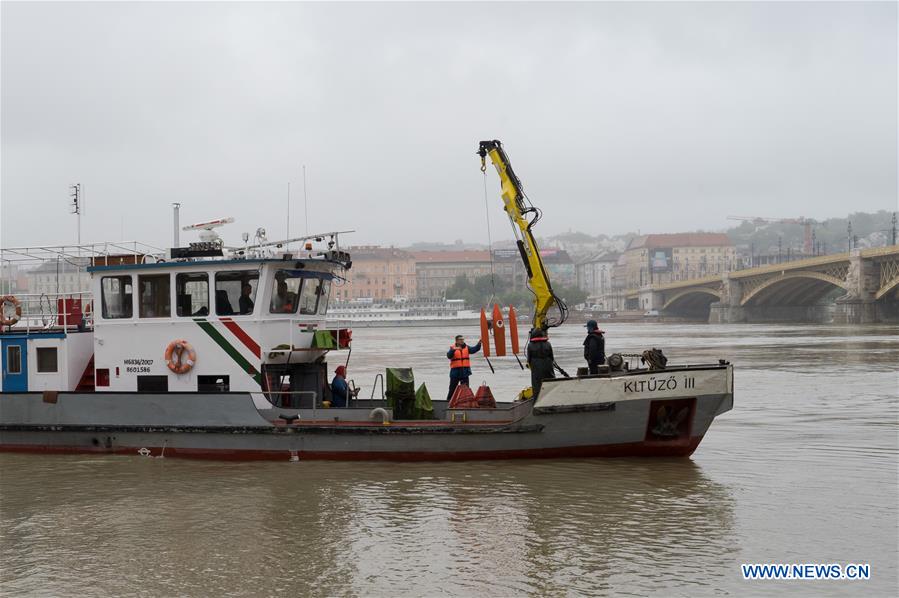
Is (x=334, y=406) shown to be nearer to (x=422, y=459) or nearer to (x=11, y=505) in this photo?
(x=422, y=459)

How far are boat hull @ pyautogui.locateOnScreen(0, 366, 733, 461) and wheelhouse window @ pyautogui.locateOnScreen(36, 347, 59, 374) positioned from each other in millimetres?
454

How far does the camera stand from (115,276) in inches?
574

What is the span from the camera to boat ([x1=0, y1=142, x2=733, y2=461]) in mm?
13281

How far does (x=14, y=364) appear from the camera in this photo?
1521 centimetres

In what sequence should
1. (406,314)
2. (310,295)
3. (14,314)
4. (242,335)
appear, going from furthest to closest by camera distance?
(406,314) < (14,314) < (310,295) < (242,335)

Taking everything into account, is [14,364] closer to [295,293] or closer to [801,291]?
[295,293]

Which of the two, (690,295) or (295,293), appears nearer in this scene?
(295,293)

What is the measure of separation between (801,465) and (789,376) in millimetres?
16050

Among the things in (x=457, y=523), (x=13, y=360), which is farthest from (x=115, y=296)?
(x=457, y=523)

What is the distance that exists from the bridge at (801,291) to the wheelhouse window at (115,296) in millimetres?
63054

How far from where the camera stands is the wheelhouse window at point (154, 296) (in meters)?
14.4

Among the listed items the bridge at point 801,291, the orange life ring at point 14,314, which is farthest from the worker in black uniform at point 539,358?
the bridge at point 801,291

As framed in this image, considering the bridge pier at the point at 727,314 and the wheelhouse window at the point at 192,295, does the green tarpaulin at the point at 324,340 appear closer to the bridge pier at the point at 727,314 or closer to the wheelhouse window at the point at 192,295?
the wheelhouse window at the point at 192,295

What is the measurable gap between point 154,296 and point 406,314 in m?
120
